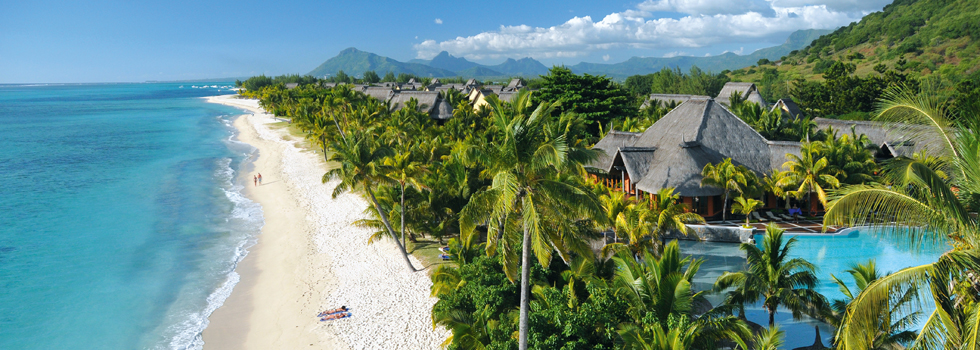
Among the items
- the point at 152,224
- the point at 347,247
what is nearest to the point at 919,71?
the point at 347,247

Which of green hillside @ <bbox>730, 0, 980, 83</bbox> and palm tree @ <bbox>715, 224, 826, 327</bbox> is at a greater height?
green hillside @ <bbox>730, 0, 980, 83</bbox>

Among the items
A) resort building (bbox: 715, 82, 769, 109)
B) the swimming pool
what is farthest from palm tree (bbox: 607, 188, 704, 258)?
resort building (bbox: 715, 82, 769, 109)

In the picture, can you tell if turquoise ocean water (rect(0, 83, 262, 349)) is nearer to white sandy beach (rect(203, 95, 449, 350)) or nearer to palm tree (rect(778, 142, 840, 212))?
white sandy beach (rect(203, 95, 449, 350))

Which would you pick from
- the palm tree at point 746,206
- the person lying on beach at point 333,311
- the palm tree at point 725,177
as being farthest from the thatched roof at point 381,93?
the person lying on beach at point 333,311

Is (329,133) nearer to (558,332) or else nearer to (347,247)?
(347,247)

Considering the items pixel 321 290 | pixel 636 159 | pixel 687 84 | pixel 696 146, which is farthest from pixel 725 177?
pixel 687 84

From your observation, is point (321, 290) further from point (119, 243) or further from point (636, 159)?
point (119, 243)
